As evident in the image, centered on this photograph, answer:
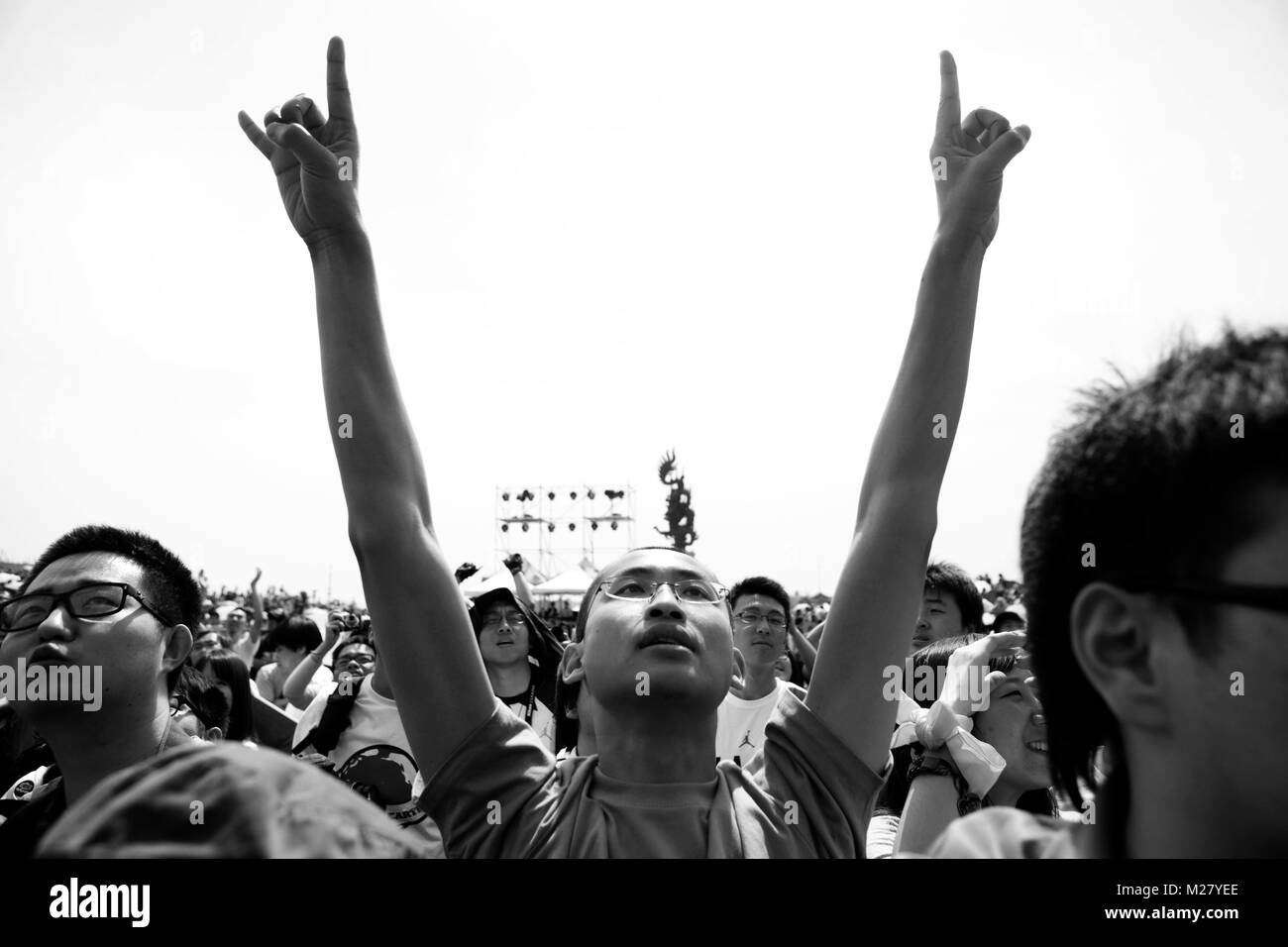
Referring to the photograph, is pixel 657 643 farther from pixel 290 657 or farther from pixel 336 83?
pixel 290 657

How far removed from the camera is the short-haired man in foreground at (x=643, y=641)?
176 cm

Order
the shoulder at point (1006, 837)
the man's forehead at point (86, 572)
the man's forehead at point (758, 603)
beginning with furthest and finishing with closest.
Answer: the man's forehead at point (758, 603)
the man's forehead at point (86, 572)
the shoulder at point (1006, 837)

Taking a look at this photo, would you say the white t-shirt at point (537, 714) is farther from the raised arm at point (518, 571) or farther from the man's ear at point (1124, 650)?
the man's ear at point (1124, 650)

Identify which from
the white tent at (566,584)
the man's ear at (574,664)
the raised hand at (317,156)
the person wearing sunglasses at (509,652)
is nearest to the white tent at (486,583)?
the person wearing sunglasses at (509,652)

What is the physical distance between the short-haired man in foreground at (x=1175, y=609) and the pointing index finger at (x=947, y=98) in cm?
115

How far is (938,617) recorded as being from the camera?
4895mm

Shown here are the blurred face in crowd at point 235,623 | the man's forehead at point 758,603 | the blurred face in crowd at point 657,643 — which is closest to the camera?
A: the blurred face in crowd at point 657,643

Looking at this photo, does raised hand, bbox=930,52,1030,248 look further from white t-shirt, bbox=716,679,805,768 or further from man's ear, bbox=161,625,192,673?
white t-shirt, bbox=716,679,805,768

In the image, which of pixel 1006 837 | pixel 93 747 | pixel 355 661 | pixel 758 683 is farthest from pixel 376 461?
pixel 355 661

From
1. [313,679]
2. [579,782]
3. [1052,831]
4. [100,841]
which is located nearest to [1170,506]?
[1052,831]

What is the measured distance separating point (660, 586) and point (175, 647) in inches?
55.8

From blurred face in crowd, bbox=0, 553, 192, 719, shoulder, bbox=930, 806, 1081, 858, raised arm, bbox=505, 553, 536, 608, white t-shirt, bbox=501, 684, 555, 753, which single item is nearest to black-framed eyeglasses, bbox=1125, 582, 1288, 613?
shoulder, bbox=930, 806, 1081, 858
